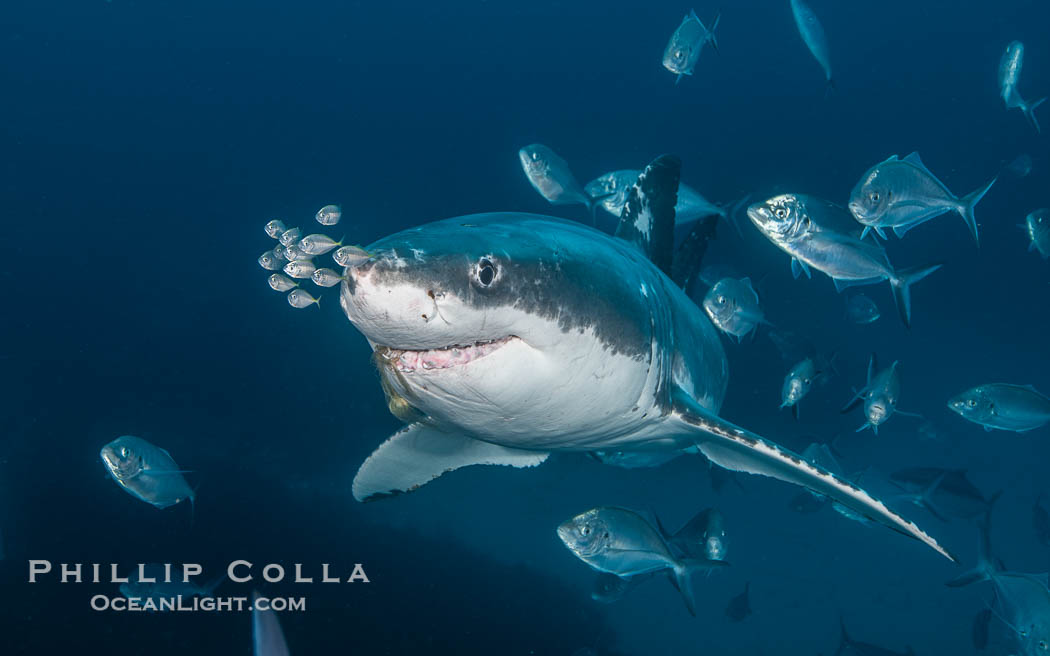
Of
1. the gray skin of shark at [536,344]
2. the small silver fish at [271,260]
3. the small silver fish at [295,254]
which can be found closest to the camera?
the gray skin of shark at [536,344]

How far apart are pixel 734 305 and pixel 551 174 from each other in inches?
136

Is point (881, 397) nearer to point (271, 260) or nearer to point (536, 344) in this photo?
point (536, 344)

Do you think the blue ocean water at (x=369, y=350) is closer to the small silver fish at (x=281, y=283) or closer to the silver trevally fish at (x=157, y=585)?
the silver trevally fish at (x=157, y=585)

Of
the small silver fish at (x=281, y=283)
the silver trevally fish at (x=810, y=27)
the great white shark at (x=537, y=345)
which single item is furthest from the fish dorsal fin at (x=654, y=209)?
the silver trevally fish at (x=810, y=27)

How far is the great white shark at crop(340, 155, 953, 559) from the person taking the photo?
1661 mm

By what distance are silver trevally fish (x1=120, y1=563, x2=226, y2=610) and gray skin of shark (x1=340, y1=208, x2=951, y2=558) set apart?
15.6 ft

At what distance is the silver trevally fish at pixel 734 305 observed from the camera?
693cm

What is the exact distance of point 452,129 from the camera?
99.6 ft

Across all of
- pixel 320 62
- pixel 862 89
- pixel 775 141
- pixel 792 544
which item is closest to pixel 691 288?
pixel 775 141

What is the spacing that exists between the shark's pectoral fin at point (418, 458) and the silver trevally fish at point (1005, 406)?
6482 mm

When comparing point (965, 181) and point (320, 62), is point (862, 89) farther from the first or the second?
point (320, 62)

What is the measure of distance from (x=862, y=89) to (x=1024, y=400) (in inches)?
764

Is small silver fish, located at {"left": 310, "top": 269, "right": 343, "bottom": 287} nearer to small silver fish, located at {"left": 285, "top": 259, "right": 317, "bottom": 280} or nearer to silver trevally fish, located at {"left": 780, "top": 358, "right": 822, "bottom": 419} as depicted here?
small silver fish, located at {"left": 285, "top": 259, "right": 317, "bottom": 280}

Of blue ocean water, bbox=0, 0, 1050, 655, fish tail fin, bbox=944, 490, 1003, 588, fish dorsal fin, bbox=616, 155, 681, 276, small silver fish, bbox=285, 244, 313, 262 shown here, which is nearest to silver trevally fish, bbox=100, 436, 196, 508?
small silver fish, bbox=285, 244, 313, 262
